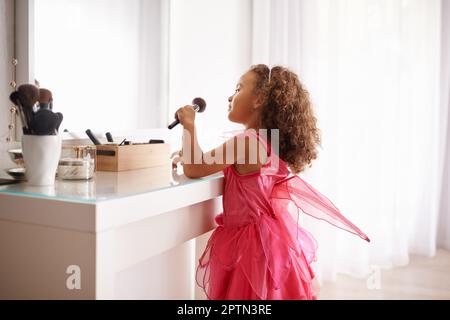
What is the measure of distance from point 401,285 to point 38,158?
76.3 inches

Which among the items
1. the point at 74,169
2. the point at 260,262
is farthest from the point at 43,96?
A: the point at 260,262

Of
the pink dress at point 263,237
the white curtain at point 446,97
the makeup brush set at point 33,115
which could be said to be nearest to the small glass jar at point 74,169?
the makeup brush set at point 33,115

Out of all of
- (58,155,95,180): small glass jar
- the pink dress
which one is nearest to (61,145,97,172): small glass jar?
(58,155,95,180): small glass jar

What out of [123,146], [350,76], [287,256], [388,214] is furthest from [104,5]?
[388,214]

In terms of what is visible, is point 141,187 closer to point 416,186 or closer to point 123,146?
point 123,146

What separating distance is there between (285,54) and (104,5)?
0.97 m

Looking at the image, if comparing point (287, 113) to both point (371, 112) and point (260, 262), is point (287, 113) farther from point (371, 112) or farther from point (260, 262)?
point (371, 112)

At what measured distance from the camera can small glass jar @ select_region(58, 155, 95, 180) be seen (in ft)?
3.78

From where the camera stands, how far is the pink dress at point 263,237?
1.24m

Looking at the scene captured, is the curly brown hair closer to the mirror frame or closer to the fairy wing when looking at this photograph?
the fairy wing

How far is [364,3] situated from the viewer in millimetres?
2434

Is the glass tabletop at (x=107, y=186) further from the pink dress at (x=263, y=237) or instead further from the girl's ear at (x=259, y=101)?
the girl's ear at (x=259, y=101)

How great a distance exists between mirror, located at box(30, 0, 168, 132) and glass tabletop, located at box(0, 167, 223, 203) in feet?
0.92

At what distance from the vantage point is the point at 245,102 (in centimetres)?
141
